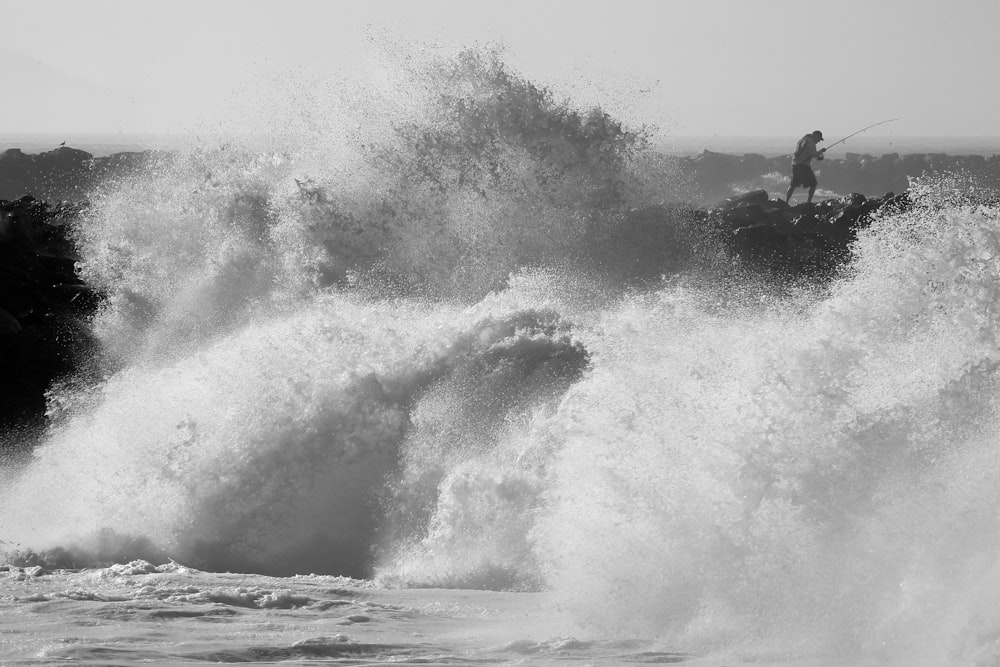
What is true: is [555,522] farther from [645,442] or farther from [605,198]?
[605,198]

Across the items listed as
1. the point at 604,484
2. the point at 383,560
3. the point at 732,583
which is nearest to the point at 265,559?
the point at 383,560

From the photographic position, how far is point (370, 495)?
8.69 m

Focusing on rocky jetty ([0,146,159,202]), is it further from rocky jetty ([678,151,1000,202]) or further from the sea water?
rocky jetty ([678,151,1000,202])

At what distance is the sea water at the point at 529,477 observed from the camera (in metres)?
5.57

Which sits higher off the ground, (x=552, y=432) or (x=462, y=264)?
(x=462, y=264)

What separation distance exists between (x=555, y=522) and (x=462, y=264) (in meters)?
8.29

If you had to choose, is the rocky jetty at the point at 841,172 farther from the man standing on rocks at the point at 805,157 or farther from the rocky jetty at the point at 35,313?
the rocky jetty at the point at 35,313

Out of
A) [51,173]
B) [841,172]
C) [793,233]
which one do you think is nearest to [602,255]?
[793,233]

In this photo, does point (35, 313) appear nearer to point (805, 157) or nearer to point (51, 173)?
point (805, 157)

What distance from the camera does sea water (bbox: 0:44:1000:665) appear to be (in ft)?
18.3

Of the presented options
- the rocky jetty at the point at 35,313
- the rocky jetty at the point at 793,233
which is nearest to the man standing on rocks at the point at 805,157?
the rocky jetty at the point at 793,233

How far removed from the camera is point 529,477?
796cm

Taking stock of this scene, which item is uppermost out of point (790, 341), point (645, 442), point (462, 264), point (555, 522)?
point (462, 264)

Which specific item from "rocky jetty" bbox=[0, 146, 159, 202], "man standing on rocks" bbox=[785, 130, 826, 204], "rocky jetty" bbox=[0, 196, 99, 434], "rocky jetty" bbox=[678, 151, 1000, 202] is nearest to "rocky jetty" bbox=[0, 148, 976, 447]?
"rocky jetty" bbox=[0, 196, 99, 434]
